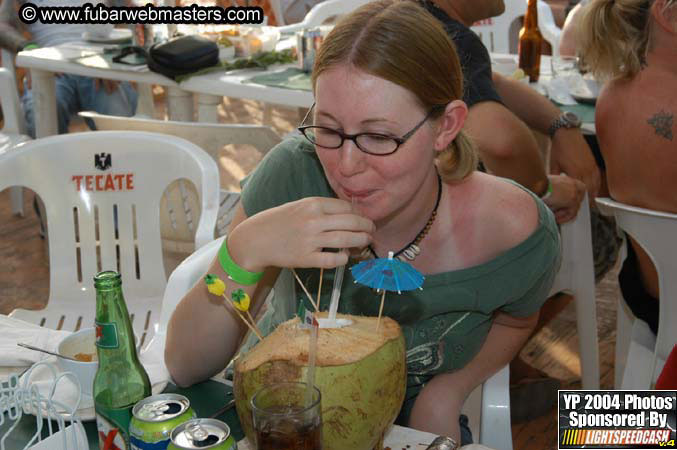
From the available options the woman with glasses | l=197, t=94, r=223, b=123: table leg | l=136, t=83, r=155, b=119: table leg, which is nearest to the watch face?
the woman with glasses

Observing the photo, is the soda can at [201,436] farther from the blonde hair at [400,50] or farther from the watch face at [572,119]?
the watch face at [572,119]

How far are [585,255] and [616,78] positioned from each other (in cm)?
48

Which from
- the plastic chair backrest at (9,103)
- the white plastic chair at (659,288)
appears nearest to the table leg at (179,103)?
the plastic chair backrest at (9,103)

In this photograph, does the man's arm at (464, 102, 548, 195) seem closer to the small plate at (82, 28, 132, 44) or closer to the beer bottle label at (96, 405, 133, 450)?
the beer bottle label at (96, 405, 133, 450)

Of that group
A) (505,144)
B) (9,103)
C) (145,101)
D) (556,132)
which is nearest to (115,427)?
(505,144)

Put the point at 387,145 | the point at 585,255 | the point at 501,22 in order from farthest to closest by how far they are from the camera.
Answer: the point at 501,22, the point at 585,255, the point at 387,145

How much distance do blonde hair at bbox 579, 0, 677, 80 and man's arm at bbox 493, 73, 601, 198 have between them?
1.19 ft

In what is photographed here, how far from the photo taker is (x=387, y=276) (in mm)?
990

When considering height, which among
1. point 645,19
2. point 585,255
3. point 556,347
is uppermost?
point 645,19

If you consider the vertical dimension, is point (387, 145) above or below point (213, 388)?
above

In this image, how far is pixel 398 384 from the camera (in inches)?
38.5

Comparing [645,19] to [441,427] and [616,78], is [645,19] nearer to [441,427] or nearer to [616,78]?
[616,78]

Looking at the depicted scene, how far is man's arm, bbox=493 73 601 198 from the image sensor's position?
2307 mm

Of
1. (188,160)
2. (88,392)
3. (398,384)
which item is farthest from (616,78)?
(88,392)
